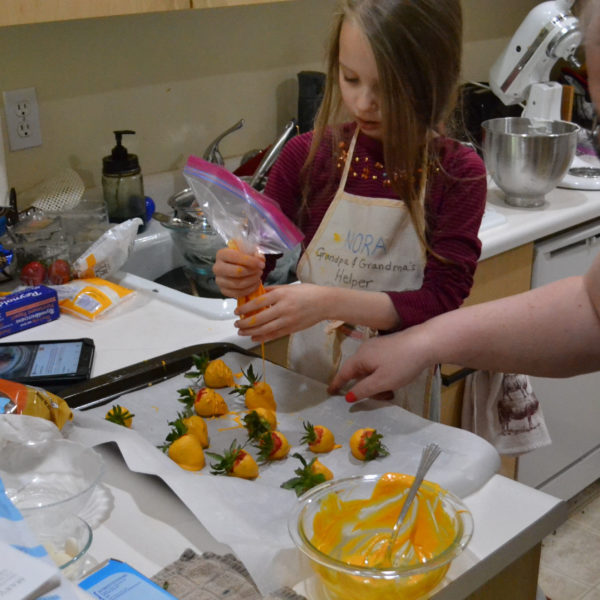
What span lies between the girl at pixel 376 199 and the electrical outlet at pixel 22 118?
2.10 feet

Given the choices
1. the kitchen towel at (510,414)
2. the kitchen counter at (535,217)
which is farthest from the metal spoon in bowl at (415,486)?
the kitchen counter at (535,217)

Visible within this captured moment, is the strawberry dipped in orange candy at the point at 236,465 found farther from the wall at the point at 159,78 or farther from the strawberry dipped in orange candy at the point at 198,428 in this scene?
the wall at the point at 159,78

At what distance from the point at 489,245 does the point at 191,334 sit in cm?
74

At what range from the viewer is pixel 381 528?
893mm

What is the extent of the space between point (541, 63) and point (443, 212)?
1.04 meters

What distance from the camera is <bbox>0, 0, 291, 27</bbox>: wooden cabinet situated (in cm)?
133

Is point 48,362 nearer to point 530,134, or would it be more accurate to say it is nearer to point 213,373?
point 213,373

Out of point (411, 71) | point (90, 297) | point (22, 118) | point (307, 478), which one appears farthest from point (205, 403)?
point (22, 118)

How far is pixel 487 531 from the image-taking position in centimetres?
88

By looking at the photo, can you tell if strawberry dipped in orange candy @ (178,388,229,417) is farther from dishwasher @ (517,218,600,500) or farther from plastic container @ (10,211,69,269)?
dishwasher @ (517,218,600,500)

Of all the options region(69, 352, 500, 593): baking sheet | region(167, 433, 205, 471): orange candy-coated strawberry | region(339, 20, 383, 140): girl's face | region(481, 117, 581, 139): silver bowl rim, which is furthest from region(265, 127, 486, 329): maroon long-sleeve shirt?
region(481, 117, 581, 139): silver bowl rim

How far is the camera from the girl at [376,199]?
1219mm

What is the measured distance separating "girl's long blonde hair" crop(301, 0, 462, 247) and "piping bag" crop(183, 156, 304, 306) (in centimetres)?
24

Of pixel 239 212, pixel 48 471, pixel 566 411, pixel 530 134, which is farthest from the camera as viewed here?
pixel 566 411
